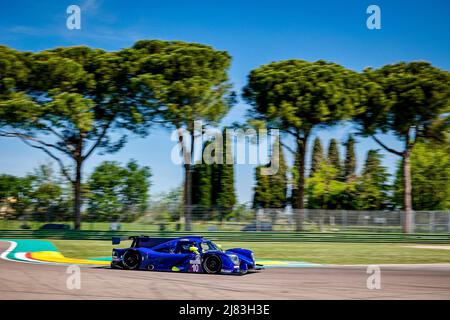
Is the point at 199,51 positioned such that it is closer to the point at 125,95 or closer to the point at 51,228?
the point at 125,95

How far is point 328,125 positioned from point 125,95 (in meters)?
14.0

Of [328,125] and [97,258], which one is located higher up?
[328,125]

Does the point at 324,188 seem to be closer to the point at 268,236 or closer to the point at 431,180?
the point at 431,180

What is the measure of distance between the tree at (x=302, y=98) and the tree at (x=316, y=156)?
28.9 meters

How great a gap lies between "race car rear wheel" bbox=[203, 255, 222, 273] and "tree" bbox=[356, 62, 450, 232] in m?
25.9

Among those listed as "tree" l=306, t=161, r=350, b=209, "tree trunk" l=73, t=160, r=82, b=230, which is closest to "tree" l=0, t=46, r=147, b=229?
"tree trunk" l=73, t=160, r=82, b=230

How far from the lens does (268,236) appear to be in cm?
3291

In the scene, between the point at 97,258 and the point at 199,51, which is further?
the point at 199,51

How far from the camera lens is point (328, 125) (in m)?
37.7

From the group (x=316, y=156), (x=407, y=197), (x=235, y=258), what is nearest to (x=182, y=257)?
(x=235, y=258)

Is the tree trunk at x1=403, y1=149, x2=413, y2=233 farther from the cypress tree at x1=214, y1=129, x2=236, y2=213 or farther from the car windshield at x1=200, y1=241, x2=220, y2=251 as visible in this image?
the cypress tree at x1=214, y1=129, x2=236, y2=213
